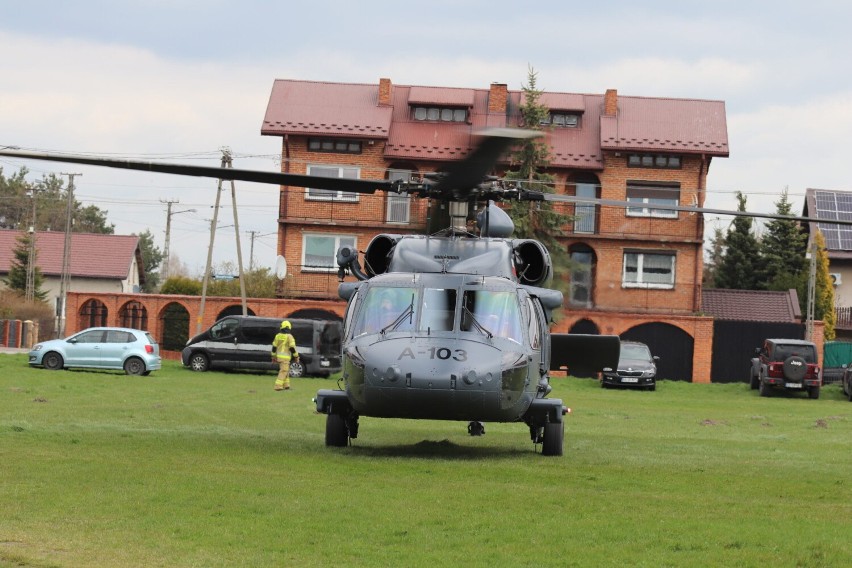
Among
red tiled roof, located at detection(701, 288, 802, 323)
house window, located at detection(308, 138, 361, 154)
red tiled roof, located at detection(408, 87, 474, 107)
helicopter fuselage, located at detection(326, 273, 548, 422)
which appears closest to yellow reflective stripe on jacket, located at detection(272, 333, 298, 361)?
helicopter fuselage, located at detection(326, 273, 548, 422)

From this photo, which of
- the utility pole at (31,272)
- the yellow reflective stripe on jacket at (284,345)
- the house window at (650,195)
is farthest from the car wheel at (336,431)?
the utility pole at (31,272)

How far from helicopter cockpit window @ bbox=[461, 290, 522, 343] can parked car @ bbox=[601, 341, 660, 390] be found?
29.4 metres

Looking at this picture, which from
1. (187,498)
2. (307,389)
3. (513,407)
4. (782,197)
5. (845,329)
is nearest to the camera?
(187,498)

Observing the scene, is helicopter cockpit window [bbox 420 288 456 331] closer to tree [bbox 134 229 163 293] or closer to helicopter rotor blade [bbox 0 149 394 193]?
helicopter rotor blade [bbox 0 149 394 193]

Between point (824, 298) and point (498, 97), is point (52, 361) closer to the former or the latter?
point (498, 97)

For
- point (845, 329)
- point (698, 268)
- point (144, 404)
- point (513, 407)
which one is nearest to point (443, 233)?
point (513, 407)

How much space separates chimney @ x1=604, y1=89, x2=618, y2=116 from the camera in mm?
58031

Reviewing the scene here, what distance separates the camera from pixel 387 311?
16234 millimetres

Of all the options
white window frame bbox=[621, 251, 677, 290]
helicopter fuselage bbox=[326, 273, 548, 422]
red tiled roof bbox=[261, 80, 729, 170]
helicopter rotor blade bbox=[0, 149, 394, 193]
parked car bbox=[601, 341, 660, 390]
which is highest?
red tiled roof bbox=[261, 80, 729, 170]

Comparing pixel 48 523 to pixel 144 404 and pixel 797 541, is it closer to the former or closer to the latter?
pixel 797 541

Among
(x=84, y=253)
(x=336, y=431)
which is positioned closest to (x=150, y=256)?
(x=84, y=253)

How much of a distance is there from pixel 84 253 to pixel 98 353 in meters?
50.2

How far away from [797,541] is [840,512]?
2233 millimetres

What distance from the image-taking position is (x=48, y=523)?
9.90 metres
